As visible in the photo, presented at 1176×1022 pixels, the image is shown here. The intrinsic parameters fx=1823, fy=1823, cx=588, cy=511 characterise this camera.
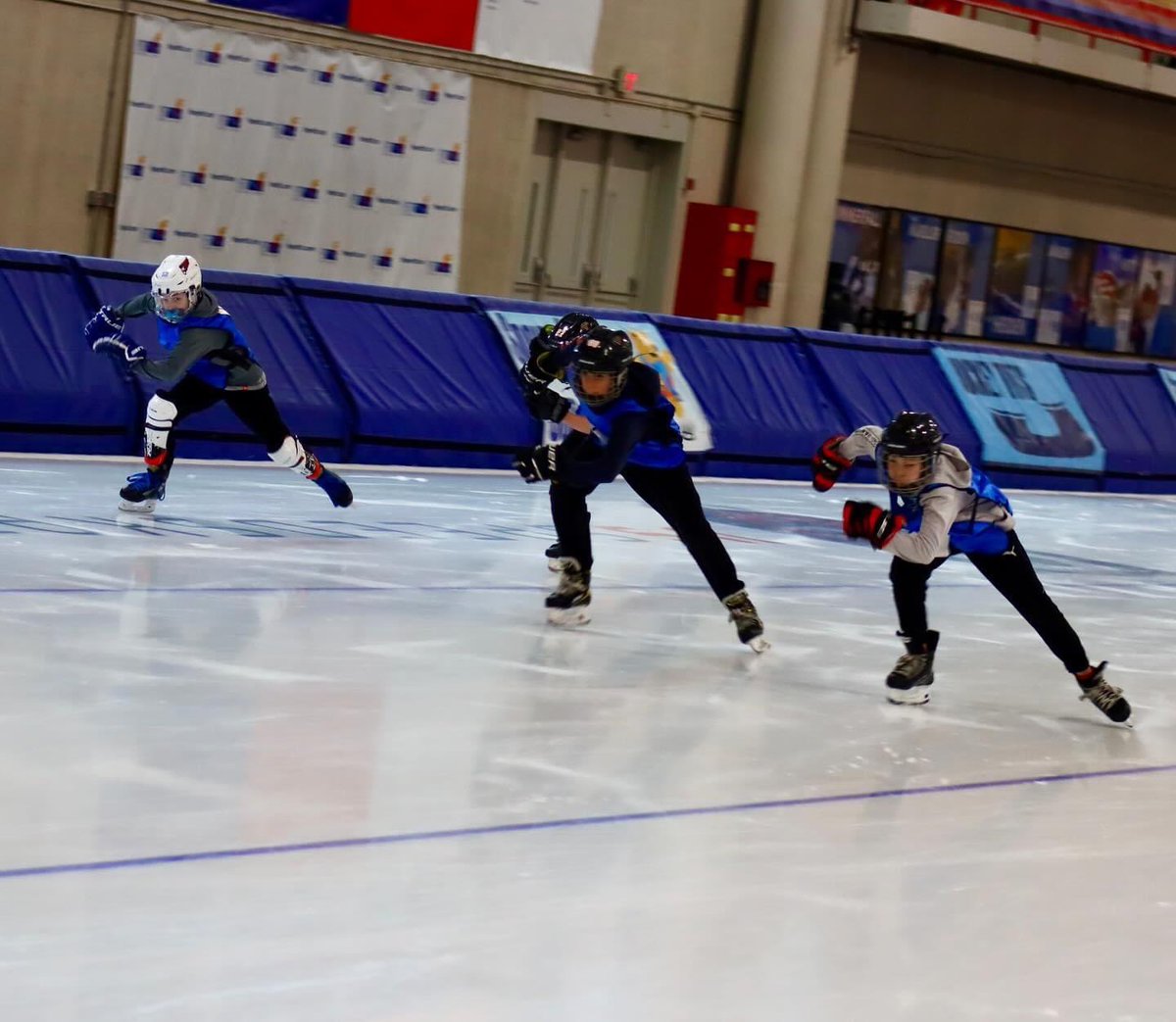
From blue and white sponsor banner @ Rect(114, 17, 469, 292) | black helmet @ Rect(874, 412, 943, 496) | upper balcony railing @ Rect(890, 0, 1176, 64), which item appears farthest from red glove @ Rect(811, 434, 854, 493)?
upper balcony railing @ Rect(890, 0, 1176, 64)

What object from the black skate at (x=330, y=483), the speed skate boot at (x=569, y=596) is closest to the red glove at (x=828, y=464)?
the speed skate boot at (x=569, y=596)

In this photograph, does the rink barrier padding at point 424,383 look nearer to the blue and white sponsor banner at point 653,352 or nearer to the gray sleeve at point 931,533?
the blue and white sponsor banner at point 653,352

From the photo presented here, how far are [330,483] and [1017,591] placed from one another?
4.04m

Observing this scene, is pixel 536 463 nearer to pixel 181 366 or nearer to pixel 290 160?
pixel 181 366

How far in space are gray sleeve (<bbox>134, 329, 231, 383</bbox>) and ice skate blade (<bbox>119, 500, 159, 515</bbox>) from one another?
0.57 m

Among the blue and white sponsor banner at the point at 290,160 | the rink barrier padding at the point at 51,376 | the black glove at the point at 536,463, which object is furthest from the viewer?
the blue and white sponsor banner at the point at 290,160

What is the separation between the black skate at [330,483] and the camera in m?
8.77

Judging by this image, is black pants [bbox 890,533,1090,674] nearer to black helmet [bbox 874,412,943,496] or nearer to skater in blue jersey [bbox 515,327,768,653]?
black helmet [bbox 874,412,943,496]

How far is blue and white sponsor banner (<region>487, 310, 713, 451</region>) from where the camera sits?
488 inches

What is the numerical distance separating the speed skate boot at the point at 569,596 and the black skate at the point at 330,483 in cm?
239

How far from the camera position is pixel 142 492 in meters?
8.24

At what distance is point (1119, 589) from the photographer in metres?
9.30

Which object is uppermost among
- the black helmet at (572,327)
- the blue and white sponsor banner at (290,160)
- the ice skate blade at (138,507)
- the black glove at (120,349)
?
the blue and white sponsor banner at (290,160)


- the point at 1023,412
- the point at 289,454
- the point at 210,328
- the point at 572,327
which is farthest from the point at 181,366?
the point at 1023,412
